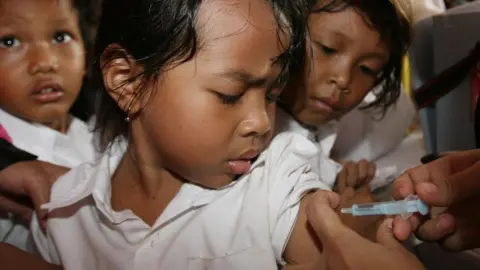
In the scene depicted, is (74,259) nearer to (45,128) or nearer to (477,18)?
(45,128)

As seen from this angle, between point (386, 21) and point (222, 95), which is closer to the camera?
point (222, 95)

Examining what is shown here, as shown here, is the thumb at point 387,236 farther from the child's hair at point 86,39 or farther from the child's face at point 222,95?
the child's hair at point 86,39

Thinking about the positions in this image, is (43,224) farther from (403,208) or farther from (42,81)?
(403,208)

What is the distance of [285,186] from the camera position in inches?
22.9

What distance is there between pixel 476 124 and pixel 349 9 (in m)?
0.20

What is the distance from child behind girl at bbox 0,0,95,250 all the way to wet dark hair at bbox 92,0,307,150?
116 millimetres

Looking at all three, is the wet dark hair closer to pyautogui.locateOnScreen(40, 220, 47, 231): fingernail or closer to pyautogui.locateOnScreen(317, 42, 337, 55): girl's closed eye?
pyautogui.locateOnScreen(317, 42, 337, 55): girl's closed eye

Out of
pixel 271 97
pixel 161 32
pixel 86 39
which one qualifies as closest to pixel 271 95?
pixel 271 97

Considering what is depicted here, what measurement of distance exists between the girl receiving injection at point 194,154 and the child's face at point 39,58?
84mm

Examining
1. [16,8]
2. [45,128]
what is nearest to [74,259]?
[45,128]

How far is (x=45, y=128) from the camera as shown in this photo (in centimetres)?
77

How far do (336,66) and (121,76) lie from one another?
10.3 inches

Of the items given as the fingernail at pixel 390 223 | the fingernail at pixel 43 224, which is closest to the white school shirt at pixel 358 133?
the fingernail at pixel 390 223

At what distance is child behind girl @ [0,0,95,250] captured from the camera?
2.32 feet
